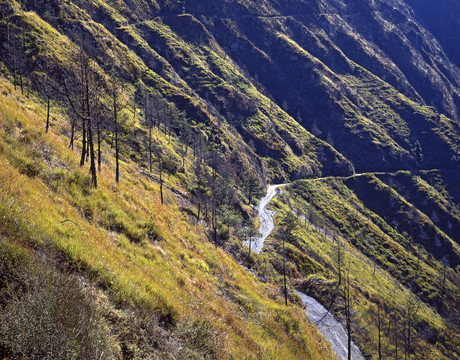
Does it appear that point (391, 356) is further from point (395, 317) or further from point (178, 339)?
point (178, 339)

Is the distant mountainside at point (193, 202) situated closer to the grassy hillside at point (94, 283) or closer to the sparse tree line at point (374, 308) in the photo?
the grassy hillside at point (94, 283)

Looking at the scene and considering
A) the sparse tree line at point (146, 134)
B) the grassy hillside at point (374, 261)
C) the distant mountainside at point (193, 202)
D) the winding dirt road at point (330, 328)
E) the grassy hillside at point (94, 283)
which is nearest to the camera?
the grassy hillside at point (94, 283)

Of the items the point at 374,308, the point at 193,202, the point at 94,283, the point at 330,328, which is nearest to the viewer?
the point at 94,283

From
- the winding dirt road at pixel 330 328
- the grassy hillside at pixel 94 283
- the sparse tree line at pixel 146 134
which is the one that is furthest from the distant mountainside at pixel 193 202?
the winding dirt road at pixel 330 328

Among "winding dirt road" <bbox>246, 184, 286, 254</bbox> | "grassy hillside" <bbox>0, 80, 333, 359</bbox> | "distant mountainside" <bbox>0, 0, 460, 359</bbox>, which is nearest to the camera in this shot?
"grassy hillside" <bbox>0, 80, 333, 359</bbox>

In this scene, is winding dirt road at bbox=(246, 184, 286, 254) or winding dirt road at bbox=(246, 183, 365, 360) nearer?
winding dirt road at bbox=(246, 183, 365, 360)

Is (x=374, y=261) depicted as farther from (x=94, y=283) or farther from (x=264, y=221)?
(x=94, y=283)

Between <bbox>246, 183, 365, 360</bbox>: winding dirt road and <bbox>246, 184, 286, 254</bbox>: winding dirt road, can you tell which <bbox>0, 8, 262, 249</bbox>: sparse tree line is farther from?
<bbox>246, 183, 365, 360</bbox>: winding dirt road

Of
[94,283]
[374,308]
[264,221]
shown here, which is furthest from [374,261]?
[94,283]

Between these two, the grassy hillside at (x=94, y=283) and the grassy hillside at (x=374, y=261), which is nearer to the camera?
the grassy hillside at (x=94, y=283)

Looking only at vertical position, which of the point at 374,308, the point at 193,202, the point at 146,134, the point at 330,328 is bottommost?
the point at 193,202

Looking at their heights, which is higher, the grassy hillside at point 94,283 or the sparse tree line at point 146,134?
the grassy hillside at point 94,283

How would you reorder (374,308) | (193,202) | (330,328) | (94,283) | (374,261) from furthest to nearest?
(374,261) < (374,308) < (193,202) < (330,328) < (94,283)

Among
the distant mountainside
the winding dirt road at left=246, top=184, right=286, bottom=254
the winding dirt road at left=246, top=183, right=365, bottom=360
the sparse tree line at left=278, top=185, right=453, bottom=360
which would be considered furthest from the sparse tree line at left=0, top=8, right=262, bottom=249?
the winding dirt road at left=246, top=183, right=365, bottom=360
